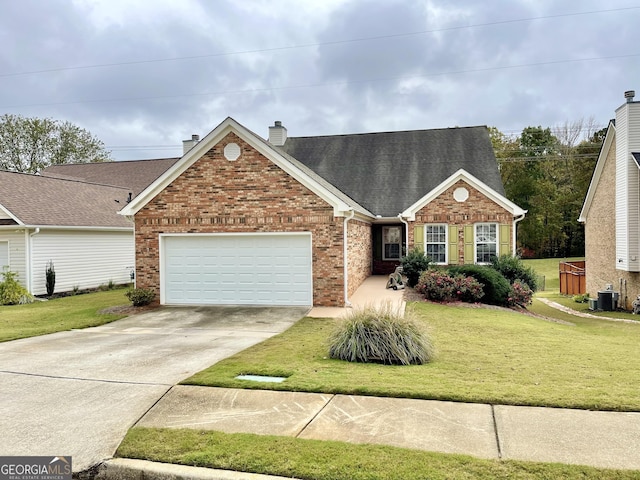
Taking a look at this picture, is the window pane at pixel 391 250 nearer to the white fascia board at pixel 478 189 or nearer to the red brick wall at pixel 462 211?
the red brick wall at pixel 462 211

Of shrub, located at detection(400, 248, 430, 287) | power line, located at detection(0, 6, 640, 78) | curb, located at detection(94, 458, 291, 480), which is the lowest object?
curb, located at detection(94, 458, 291, 480)

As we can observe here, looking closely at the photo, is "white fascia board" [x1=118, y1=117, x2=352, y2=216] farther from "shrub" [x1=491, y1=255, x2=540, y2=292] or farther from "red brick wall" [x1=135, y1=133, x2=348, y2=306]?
"shrub" [x1=491, y1=255, x2=540, y2=292]

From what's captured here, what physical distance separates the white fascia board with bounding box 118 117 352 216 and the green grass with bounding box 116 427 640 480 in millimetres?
9362

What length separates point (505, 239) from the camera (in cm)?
1888

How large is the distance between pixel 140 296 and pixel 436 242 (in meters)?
11.7

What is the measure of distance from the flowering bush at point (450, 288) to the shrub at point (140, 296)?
8.84 meters

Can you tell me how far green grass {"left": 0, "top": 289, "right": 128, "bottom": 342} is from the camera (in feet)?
37.3

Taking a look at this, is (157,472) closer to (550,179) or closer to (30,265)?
(30,265)

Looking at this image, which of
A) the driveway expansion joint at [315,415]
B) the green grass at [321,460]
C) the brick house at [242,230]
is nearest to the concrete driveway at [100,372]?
the green grass at [321,460]

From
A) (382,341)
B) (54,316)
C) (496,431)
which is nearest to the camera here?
(496,431)

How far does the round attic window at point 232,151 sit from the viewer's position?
14305mm

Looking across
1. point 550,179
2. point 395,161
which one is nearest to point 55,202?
point 395,161

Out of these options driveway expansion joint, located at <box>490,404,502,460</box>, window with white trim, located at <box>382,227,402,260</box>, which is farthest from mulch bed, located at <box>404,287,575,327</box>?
driveway expansion joint, located at <box>490,404,502,460</box>

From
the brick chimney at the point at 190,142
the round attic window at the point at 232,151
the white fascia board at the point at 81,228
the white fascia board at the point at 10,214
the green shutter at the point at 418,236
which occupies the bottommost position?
the green shutter at the point at 418,236
